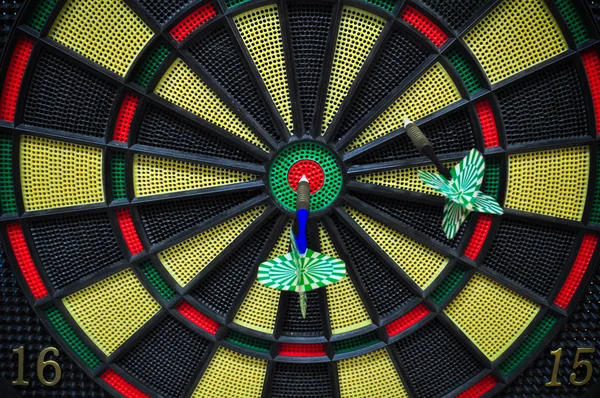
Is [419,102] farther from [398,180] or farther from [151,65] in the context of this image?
[151,65]

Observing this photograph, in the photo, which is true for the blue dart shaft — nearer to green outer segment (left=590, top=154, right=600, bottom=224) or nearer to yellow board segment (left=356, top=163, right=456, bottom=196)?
yellow board segment (left=356, top=163, right=456, bottom=196)

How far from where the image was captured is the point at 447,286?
15.9ft

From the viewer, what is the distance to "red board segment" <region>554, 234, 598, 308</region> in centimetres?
480

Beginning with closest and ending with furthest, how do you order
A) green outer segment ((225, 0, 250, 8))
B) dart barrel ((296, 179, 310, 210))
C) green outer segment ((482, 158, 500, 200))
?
dart barrel ((296, 179, 310, 210)), green outer segment ((225, 0, 250, 8)), green outer segment ((482, 158, 500, 200))

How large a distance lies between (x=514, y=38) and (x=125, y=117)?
9.34 feet

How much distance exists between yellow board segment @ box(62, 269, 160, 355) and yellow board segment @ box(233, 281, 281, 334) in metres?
0.67

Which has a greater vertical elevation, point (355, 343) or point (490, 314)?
point (490, 314)

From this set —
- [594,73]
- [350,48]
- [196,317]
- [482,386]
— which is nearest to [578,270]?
[482,386]

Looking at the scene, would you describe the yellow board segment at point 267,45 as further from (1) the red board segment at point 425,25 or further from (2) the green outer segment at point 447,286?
(2) the green outer segment at point 447,286

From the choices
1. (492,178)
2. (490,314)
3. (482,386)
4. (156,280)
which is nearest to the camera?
(492,178)

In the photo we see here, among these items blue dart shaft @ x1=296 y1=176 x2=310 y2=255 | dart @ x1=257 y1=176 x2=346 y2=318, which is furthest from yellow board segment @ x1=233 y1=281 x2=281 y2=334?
dart @ x1=257 y1=176 x2=346 y2=318

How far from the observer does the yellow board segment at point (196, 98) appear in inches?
175

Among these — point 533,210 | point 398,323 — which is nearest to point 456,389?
point 398,323

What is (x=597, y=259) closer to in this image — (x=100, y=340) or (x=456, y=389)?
(x=456, y=389)
